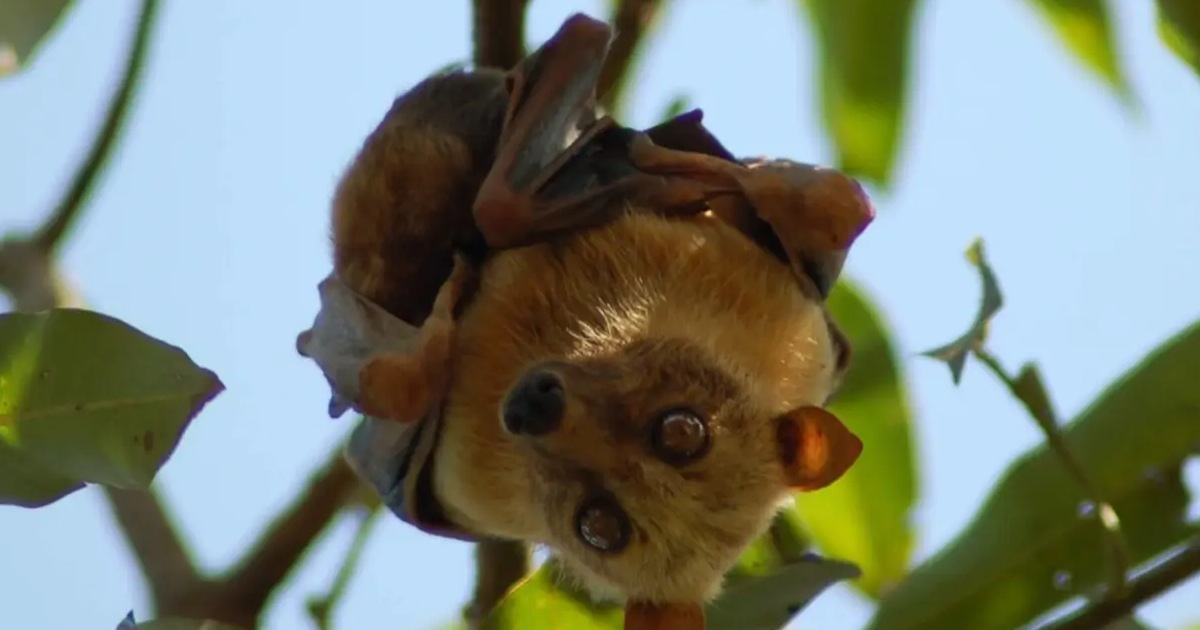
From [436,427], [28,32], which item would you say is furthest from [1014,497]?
[28,32]

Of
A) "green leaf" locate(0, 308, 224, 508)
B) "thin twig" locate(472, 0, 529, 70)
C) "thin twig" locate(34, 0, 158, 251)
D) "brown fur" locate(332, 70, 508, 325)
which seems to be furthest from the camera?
"thin twig" locate(34, 0, 158, 251)

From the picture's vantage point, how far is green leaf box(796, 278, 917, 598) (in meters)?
3.03

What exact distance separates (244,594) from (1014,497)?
1420 millimetres

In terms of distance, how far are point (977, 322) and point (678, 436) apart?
455mm

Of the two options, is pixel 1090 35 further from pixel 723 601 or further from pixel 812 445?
pixel 723 601

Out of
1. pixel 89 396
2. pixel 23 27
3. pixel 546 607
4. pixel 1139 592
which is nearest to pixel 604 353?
pixel 546 607

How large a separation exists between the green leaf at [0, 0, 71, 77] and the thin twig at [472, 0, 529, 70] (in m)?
0.73

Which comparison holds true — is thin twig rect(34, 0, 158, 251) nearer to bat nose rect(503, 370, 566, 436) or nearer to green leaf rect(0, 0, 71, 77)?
green leaf rect(0, 0, 71, 77)

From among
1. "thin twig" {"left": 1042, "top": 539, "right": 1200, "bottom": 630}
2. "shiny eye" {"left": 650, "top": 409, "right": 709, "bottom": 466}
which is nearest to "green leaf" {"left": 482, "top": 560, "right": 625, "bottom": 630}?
"shiny eye" {"left": 650, "top": 409, "right": 709, "bottom": 466}

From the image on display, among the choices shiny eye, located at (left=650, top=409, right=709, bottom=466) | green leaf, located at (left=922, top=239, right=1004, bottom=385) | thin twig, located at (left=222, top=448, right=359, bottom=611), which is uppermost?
green leaf, located at (left=922, top=239, right=1004, bottom=385)

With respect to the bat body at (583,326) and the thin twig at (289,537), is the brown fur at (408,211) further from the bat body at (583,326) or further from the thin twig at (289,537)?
the thin twig at (289,537)

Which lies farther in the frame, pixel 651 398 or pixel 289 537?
pixel 289 537

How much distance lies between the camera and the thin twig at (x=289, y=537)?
2844mm

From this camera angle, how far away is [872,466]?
308 cm
